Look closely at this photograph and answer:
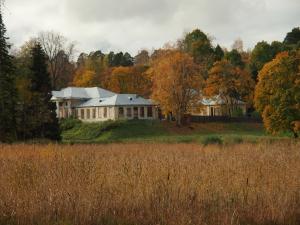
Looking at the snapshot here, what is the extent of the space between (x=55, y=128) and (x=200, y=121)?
2818 centimetres

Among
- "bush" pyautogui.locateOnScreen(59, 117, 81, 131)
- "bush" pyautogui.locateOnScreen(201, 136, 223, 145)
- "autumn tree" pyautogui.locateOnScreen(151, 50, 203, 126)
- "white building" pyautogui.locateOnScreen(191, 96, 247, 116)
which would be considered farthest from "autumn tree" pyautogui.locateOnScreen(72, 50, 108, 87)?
"bush" pyautogui.locateOnScreen(201, 136, 223, 145)

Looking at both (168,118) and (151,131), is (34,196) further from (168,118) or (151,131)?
(168,118)

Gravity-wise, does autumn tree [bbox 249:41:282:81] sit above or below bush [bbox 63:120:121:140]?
above

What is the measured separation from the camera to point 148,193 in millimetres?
7992

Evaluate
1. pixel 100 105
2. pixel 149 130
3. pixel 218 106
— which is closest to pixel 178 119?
pixel 149 130

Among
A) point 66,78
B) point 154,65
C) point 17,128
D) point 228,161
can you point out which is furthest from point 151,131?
point 228,161

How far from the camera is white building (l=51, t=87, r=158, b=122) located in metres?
75.8

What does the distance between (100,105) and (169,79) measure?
47.8 ft

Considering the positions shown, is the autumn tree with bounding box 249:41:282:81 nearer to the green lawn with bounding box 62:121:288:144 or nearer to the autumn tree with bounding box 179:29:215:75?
the autumn tree with bounding box 179:29:215:75

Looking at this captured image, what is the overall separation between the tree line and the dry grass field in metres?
34.3

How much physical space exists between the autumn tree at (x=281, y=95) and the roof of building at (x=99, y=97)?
1164 inches

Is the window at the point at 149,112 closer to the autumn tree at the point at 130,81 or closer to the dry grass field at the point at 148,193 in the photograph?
the autumn tree at the point at 130,81

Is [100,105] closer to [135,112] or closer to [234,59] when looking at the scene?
[135,112]

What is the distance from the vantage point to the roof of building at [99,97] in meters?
75.9
